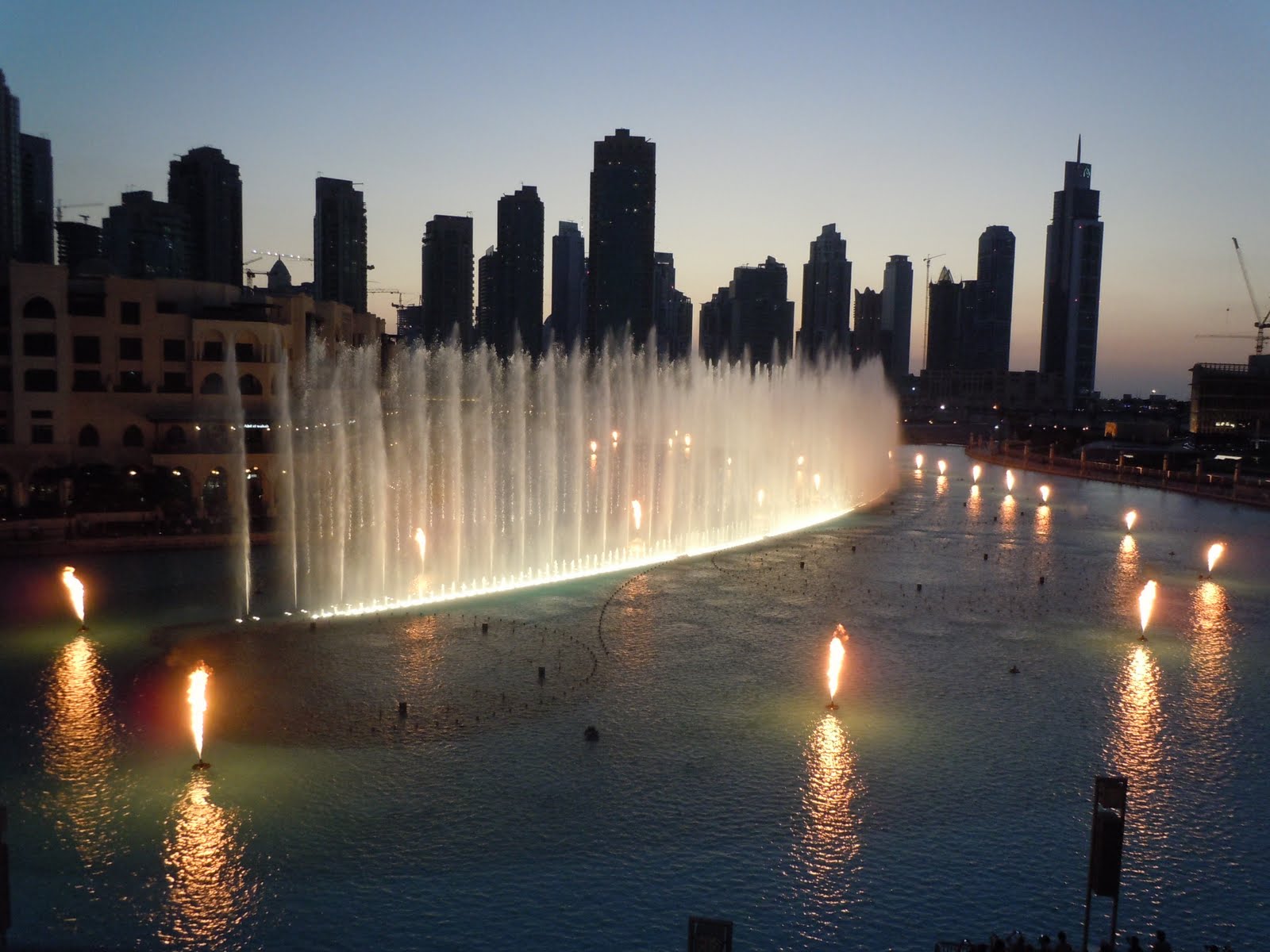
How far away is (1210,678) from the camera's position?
24.8 meters

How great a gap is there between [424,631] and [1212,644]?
2275 centimetres

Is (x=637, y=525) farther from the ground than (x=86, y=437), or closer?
closer

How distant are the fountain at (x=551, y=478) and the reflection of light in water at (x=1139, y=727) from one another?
19.2 meters

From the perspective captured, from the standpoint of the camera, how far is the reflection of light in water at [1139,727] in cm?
1831

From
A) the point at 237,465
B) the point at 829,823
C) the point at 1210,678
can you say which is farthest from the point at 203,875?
the point at 237,465

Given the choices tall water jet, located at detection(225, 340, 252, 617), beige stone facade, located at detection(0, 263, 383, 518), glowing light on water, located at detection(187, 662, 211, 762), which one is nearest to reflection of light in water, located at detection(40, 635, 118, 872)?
glowing light on water, located at detection(187, 662, 211, 762)

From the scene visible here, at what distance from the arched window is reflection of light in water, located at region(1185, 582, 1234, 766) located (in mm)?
53388

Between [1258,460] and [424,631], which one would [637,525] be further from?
[1258,460]

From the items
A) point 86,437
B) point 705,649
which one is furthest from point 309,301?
point 705,649

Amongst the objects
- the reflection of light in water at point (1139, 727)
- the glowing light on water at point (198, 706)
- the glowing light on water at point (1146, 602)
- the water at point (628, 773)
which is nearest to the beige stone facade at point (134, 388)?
the water at point (628, 773)

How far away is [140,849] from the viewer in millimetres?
15125

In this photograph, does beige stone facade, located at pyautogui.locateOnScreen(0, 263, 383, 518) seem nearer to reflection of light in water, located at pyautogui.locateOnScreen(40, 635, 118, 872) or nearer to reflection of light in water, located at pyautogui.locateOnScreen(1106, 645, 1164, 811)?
reflection of light in water, located at pyautogui.locateOnScreen(40, 635, 118, 872)

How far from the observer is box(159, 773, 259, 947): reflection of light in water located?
1323 cm

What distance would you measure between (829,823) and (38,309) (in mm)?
50610
